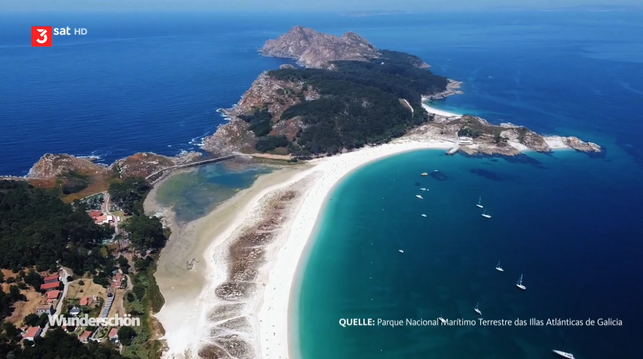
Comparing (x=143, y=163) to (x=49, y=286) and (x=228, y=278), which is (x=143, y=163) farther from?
(x=228, y=278)

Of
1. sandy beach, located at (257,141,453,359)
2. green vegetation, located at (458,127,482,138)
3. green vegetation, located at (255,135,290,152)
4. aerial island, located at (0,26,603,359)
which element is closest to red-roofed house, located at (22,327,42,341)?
aerial island, located at (0,26,603,359)

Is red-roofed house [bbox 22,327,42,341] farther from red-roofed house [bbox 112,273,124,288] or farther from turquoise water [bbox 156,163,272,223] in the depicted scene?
turquoise water [bbox 156,163,272,223]

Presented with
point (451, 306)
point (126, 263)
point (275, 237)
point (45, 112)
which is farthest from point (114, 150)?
point (451, 306)

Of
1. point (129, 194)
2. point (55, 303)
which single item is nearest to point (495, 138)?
point (129, 194)

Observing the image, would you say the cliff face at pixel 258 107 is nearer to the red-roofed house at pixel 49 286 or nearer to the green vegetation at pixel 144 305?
the green vegetation at pixel 144 305

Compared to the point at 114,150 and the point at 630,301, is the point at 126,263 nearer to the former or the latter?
the point at 114,150

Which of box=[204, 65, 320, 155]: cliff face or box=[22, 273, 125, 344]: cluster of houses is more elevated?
box=[204, 65, 320, 155]: cliff face

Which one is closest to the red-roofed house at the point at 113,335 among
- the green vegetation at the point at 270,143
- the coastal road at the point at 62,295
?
the coastal road at the point at 62,295
